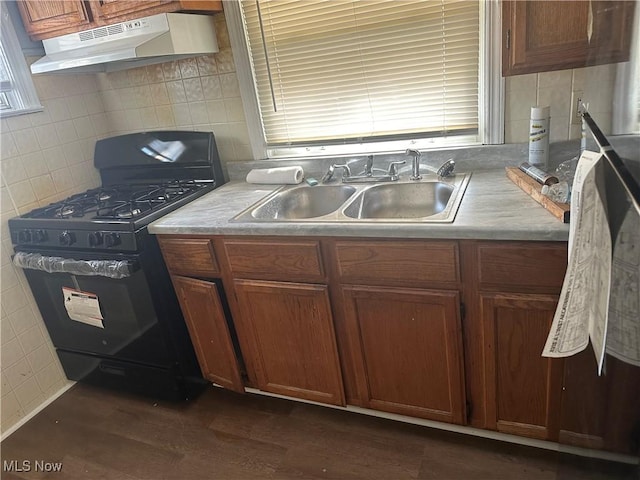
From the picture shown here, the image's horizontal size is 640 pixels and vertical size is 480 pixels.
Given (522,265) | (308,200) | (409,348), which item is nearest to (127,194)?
(308,200)

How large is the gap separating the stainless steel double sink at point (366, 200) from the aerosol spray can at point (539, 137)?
0.83 feet

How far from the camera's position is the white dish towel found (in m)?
2.07

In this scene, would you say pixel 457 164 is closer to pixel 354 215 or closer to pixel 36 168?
pixel 354 215

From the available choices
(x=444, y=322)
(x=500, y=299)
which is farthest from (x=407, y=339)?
(x=500, y=299)

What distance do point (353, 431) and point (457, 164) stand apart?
1214 millimetres

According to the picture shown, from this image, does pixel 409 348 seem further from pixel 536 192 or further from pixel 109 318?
pixel 109 318

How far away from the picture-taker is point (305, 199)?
2062 mm

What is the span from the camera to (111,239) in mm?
1847

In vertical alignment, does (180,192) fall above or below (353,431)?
above

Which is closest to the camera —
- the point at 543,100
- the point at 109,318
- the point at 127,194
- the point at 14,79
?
the point at 543,100

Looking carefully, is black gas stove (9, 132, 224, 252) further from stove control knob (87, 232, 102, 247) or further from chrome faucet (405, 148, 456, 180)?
chrome faucet (405, 148, 456, 180)

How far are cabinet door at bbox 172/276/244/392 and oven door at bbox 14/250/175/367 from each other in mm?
127

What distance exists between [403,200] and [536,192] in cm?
57

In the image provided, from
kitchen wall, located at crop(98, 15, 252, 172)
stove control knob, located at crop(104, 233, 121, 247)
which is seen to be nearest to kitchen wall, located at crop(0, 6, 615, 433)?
kitchen wall, located at crop(98, 15, 252, 172)
